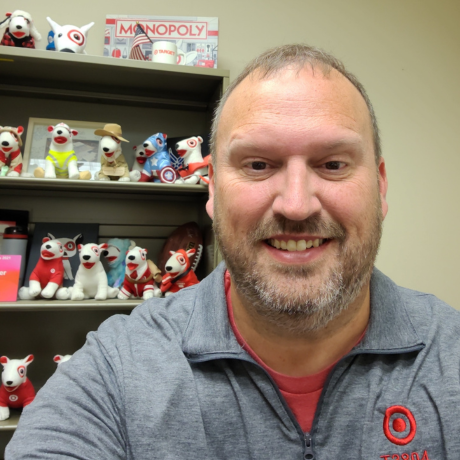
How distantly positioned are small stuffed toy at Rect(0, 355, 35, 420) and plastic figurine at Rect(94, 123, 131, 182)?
32.0 inches

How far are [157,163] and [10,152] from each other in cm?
60

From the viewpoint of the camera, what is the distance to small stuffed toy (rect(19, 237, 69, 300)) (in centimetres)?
145

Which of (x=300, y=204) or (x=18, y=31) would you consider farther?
(x=18, y=31)

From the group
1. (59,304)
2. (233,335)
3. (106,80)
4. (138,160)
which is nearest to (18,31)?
(106,80)

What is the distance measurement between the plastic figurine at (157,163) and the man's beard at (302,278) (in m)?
0.89

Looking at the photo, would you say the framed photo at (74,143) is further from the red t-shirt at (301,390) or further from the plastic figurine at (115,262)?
the red t-shirt at (301,390)

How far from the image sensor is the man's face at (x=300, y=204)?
69 cm

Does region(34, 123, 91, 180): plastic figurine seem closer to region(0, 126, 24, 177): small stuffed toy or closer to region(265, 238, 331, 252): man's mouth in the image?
region(0, 126, 24, 177): small stuffed toy

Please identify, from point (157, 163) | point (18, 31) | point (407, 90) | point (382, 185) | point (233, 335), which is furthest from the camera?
point (407, 90)

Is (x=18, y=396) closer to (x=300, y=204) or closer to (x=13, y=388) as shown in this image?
(x=13, y=388)

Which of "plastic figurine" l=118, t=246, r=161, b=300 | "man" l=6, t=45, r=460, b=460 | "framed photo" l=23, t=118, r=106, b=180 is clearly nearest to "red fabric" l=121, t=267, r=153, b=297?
"plastic figurine" l=118, t=246, r=161, b=300

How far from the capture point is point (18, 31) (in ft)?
4.81

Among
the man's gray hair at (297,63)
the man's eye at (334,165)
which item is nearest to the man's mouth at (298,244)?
the man's eye at (334,165)

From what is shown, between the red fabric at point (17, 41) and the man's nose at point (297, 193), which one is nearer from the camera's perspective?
the man's nose at point (297, 193)
